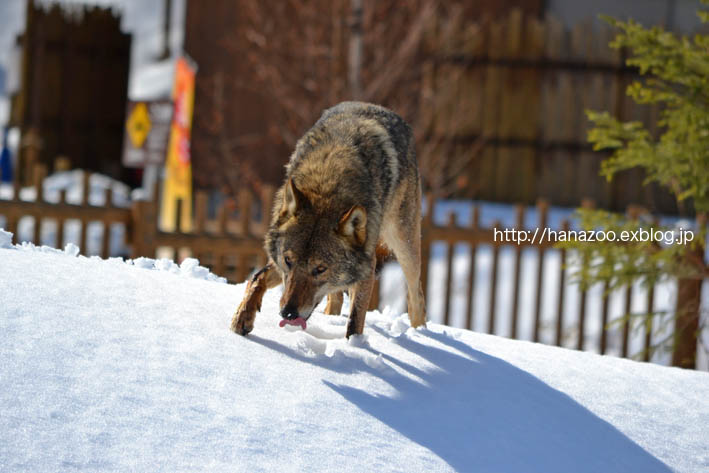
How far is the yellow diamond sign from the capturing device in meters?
8.64

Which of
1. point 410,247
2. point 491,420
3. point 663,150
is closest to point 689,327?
point 663,150

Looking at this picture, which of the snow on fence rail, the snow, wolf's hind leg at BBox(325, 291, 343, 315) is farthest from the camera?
the snow on fence rail

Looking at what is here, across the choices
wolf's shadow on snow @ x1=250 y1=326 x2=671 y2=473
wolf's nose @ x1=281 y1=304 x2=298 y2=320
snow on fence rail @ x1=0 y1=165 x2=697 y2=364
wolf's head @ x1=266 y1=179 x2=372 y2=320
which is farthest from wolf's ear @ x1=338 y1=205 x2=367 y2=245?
snow on fence rail @ x1=0 y1=165 x2=697 y2=364

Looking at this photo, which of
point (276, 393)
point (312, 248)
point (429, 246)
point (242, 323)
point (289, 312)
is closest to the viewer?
point (276, 393)

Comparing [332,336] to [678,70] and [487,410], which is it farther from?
[678,70]

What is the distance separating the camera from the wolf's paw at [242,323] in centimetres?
379

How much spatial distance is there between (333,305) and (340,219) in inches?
51.8

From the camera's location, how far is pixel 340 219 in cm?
365

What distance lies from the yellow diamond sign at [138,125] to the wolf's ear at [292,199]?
210 inches

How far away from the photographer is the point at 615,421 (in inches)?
147

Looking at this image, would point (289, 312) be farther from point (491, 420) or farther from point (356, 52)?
point (356, 52)

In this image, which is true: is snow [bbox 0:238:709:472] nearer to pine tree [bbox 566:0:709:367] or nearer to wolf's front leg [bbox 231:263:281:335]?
wolf's front leg [bbox 231:263:281:335]

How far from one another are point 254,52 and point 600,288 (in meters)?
7.86

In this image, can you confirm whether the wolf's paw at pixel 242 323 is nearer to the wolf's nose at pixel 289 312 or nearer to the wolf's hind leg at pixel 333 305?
the wolf's nose at pixel 289 312
